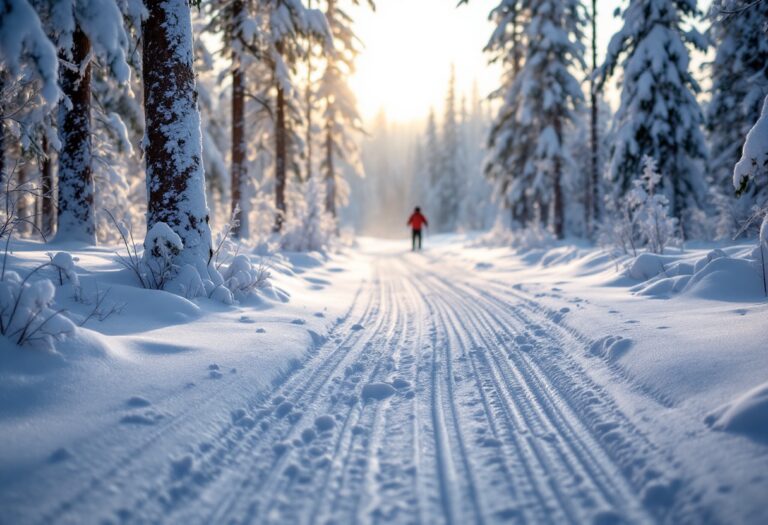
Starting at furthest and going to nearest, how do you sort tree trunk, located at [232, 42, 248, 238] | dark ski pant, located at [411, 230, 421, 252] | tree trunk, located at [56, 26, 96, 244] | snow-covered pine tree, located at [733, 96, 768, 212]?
dark ski pant, located at [411, 230, 421, 252]
tree trunk, located at [232, 42, 248, 238]
tree trunk, located at [56, 26, 96, 244]
snow-covered pine tree, located at [733, 96, 768, 212]

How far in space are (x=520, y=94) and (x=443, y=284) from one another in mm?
13248

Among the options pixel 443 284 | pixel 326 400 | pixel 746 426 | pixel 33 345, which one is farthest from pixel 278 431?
pixel 443 284

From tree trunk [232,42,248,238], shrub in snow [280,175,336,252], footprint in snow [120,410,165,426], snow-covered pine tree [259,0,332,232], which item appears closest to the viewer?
footprint in snow [120,410,165,426]

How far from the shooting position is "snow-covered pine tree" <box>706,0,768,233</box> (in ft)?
48.3

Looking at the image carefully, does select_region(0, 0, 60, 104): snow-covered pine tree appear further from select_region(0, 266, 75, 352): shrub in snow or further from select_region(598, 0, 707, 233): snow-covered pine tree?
select_region(598, 0, 707, 233): snow-covered pine tree

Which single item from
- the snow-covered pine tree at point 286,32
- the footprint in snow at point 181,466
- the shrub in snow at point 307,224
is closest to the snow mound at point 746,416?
the footprint in snow at point 181,466

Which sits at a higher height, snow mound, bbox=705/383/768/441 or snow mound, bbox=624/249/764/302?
snow mound, bbox=624/249/764/302

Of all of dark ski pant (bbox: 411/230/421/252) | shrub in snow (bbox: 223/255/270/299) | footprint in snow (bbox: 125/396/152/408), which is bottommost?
footprint in snow (bbox: 125/396/152/408)

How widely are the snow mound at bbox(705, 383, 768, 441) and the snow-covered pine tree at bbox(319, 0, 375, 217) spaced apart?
18.8 metres

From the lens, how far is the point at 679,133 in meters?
14.2

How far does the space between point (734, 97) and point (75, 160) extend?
2252cm

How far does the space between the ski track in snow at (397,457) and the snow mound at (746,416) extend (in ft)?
1.35

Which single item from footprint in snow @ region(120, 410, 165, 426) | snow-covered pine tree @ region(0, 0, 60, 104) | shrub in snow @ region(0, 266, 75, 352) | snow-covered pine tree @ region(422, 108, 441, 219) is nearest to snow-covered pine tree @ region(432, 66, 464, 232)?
snow-covered pine tree @ region(422, 108, 441, 219)

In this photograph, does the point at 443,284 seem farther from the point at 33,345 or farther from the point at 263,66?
the point at 263,66
